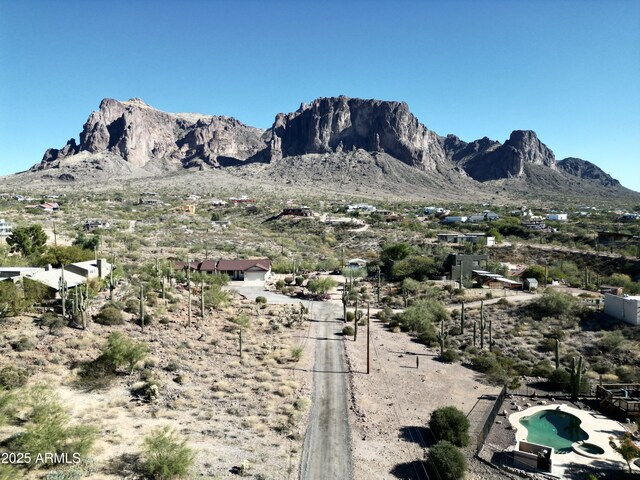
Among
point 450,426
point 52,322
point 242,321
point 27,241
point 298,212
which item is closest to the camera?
point 450,426

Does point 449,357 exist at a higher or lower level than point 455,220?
lower

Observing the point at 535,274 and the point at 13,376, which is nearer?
the point at 13,376

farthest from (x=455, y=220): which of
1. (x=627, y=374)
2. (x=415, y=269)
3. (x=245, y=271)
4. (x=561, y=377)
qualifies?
(x=561, y=377)

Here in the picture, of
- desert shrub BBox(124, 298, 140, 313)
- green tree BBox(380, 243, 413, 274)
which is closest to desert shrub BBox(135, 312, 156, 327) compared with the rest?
desert shrub BBox(124, 298, 140, 313)

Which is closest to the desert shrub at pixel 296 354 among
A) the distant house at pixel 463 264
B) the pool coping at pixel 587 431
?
the pool coping at pixel 587 431

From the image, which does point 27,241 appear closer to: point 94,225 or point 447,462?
point 94,225

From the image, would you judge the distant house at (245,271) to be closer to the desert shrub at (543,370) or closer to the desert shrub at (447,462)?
the desert shrub at (543,370)

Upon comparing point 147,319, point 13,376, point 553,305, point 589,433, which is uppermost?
point 553,305
